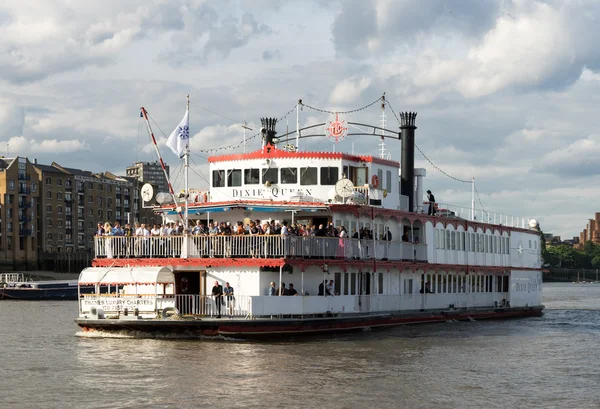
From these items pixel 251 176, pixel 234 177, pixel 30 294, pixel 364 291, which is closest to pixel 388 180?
pixel 364 291

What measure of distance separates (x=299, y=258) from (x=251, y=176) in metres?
7.12

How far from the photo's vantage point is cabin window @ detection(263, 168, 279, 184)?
139ft

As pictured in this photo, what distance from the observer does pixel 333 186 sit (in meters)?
41.8

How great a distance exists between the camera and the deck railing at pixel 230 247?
1438 inches

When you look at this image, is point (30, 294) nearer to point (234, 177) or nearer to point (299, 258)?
point (234, 177)

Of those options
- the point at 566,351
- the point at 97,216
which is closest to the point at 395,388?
the point at 566,351

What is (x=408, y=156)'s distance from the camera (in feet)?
164

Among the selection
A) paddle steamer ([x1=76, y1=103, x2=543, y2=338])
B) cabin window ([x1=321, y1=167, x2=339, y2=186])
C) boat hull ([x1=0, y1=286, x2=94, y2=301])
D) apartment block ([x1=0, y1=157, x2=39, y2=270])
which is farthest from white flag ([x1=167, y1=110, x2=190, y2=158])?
apartment block ([x1=0, y1=157, x2=39, y2=270])

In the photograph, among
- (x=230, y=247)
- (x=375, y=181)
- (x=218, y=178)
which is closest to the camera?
(x=230, y=247)

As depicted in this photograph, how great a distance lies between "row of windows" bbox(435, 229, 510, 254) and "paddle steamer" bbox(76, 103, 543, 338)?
122 millimetres

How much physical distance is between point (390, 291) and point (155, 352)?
14.9 m

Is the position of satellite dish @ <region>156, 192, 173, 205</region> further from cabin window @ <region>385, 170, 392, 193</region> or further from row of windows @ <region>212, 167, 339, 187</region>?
cabin window @ <region>385, 170, 392, 193</region>

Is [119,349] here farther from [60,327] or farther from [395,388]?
[60,327]

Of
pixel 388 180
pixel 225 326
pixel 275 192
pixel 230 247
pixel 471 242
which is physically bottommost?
pixel 225 326
